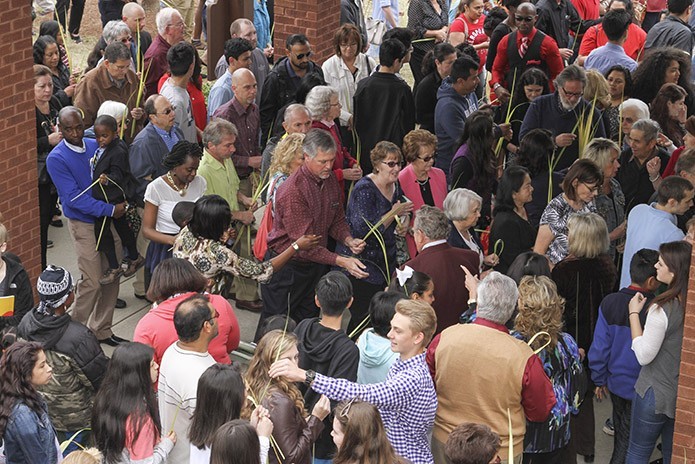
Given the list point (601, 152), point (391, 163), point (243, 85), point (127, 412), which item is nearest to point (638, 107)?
point (601, 152)

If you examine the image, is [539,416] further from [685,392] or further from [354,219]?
[354,219]

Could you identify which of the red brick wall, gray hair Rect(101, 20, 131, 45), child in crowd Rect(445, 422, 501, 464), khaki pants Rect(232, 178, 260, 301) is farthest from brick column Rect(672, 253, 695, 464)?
gray hair Rect(101, 20, 131, 45)

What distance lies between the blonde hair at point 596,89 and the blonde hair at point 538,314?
14.8ft

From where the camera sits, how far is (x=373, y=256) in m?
8.85

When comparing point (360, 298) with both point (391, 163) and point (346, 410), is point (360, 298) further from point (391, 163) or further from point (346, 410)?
point (346, 410)

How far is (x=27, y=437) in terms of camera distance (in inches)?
236

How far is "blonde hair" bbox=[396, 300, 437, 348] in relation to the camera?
620cm

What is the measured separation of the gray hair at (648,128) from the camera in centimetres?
973

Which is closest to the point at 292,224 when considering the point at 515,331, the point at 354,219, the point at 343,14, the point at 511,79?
the point at 354,219

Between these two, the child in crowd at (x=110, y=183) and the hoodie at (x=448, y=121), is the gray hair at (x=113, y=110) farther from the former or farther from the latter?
the hoodie at (x=448, y=121)

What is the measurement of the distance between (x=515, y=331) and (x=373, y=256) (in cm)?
232

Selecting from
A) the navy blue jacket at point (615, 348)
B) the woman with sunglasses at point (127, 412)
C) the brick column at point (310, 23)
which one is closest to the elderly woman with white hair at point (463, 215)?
the navy blue jacket at point (615, 348)

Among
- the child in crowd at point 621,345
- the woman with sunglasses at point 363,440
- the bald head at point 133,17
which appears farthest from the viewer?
the bald head at point 133,17

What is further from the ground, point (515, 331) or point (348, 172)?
point (515, 331)
